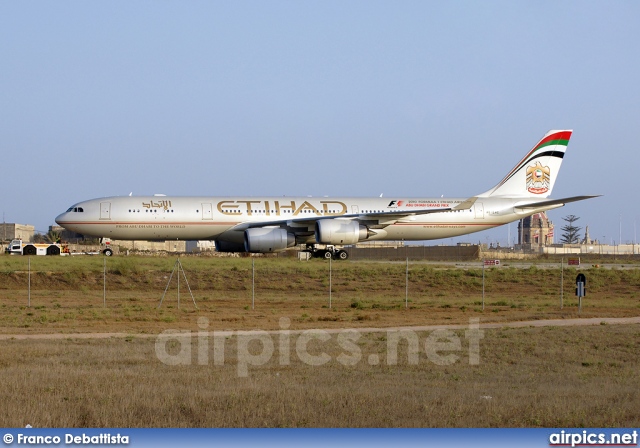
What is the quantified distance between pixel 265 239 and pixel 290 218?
13.1 feet

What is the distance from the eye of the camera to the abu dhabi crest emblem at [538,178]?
5441 cm

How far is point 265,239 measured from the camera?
4462 cm

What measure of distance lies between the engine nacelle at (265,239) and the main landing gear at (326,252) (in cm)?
360

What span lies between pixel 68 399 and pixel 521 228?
182566 mm

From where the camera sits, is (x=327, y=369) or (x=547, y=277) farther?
(x=547, y=277)

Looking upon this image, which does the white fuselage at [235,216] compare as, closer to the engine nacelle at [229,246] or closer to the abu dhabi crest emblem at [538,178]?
the engine nacelle at [229,246]

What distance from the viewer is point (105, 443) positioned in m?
8.24

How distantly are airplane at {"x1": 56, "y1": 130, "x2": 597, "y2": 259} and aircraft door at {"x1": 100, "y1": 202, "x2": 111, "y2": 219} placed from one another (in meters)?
0.05

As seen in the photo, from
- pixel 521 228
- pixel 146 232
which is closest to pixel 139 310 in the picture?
pixel 146 232

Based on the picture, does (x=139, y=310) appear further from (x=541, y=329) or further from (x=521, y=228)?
(x=521, y=228)

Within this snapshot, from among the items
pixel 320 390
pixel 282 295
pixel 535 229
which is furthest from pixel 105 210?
pixel 535 229

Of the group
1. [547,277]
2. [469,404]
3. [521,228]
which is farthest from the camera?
[521,228]
